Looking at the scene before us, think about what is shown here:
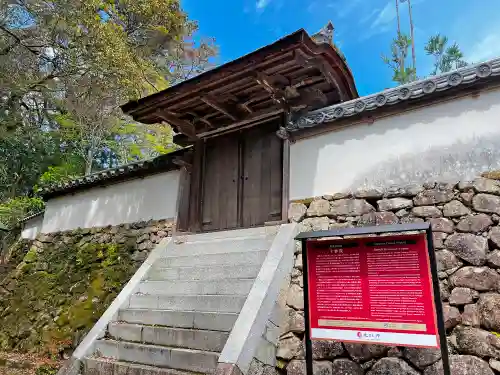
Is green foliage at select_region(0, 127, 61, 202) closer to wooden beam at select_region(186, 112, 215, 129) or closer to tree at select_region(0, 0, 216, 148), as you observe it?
tree at select_region(0, 0, 216, 148)

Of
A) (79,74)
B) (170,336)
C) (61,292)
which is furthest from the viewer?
(79,74)

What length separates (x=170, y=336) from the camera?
4.25 meters

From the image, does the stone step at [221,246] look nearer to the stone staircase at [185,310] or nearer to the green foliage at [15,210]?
the stone staircase at [185,310]

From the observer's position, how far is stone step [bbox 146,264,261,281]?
15.9ft

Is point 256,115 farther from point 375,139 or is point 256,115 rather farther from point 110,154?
point 110,154

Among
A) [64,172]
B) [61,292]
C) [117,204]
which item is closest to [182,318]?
[61,292]

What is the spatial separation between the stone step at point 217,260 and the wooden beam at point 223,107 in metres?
2.68

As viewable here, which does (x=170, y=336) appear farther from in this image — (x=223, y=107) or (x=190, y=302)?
(x=223, y=107)

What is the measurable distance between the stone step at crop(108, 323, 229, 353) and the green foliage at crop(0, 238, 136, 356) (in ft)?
6.65

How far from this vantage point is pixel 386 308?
3025mm

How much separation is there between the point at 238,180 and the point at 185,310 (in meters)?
2.84

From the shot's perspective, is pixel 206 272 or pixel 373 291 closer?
pixel 373 291

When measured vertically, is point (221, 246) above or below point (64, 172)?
below

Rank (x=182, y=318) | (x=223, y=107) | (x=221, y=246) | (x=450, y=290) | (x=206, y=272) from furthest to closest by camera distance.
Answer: (x=223, y=107) < (x=221, y=246) < (x=206, y=272) < (x=182, y=318) < (x=450, y=290)
